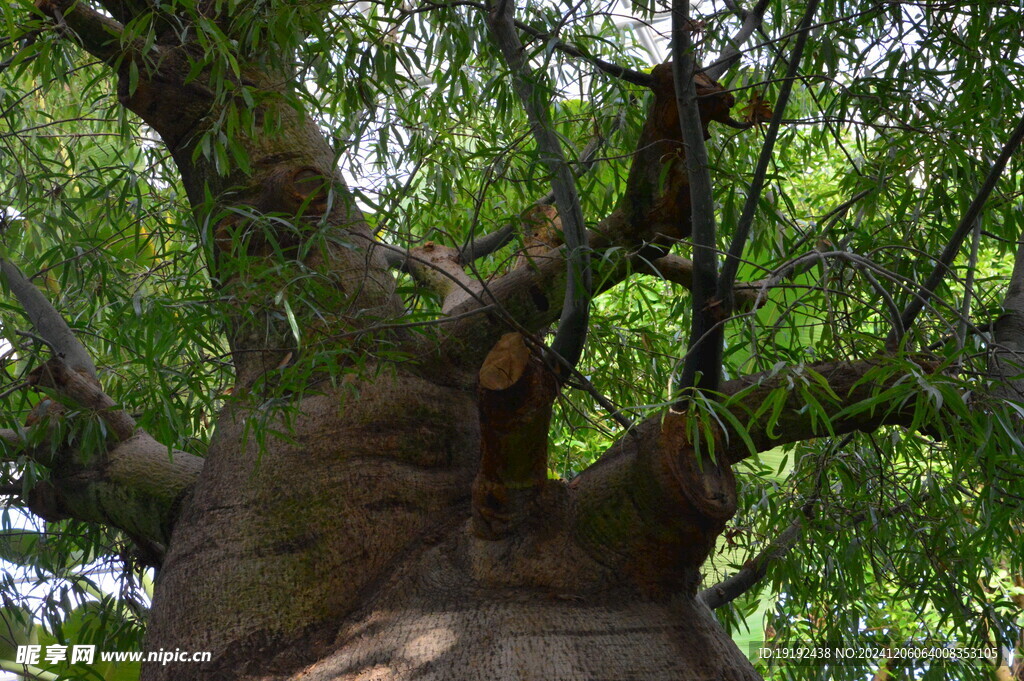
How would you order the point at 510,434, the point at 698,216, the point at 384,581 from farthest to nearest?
the point at 384,581 < the point at 510,434 < the point at 698,216

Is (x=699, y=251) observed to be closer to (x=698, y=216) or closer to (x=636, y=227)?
(x=698, y=216)

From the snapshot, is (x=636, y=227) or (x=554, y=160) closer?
(x=554, y=160)

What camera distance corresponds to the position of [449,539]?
162 cm

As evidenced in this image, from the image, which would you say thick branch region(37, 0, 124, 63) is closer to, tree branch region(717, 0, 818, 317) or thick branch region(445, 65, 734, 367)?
thick branch region(445, 65, 734, 367)

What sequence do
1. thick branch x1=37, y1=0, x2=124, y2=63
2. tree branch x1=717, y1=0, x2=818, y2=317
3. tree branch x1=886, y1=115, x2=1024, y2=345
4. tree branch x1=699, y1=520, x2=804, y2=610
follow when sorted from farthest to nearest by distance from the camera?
tree branch x1=699, y1=520, x2=804, y2=610 < thick branch x1=37, y1=0, x2=124, y2=63 < tree branch x1=886, y1=115, x2=1024, y2=345 < tree branch x1=717, y1=0, x2=818, y2=317

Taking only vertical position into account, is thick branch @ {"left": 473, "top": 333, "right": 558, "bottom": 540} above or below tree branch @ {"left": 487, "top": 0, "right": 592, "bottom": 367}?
below

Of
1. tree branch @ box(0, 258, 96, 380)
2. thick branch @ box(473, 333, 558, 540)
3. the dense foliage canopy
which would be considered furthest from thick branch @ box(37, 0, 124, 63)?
thick branch @ box(473, 333, 558, 540)

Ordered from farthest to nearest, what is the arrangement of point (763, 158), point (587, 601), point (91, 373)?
point (91, 373), point (587, 601), point (763, 158)

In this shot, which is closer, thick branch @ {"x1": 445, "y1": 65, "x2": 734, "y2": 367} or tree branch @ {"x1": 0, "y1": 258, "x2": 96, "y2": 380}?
thick branch @ {"x1": 445, "y1": 65, "x2": 734, "y2": 367}

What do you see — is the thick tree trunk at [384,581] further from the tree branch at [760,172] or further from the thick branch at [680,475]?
the tree branch at [760,172]

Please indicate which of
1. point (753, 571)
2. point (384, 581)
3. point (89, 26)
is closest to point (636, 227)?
point (384, 581)

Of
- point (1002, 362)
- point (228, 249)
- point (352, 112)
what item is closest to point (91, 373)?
point (228, 249)

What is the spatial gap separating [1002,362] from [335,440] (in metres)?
1.24

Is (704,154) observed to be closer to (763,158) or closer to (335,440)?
(763,158)
